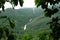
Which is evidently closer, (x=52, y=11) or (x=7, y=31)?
(x=7, y=31)

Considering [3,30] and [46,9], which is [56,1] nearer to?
[46,9]

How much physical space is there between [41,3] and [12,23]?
1131mm

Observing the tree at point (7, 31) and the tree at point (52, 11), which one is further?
the tree at point (52, 11)

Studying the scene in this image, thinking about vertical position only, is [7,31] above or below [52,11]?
below

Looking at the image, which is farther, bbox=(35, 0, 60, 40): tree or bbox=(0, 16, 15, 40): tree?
bbox=(35, 0, 60, 40): tree

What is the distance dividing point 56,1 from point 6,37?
6.40 ft

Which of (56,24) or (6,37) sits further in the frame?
(56,24)

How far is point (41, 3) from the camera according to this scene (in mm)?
8711

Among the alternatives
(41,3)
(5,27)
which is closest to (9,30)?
(5,27)

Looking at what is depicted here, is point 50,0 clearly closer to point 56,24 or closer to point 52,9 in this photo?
point 52,9

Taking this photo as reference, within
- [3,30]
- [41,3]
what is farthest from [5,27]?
[41,3]

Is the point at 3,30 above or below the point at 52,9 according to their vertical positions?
below

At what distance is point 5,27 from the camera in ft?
27.8

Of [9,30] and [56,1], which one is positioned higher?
[56,1]
